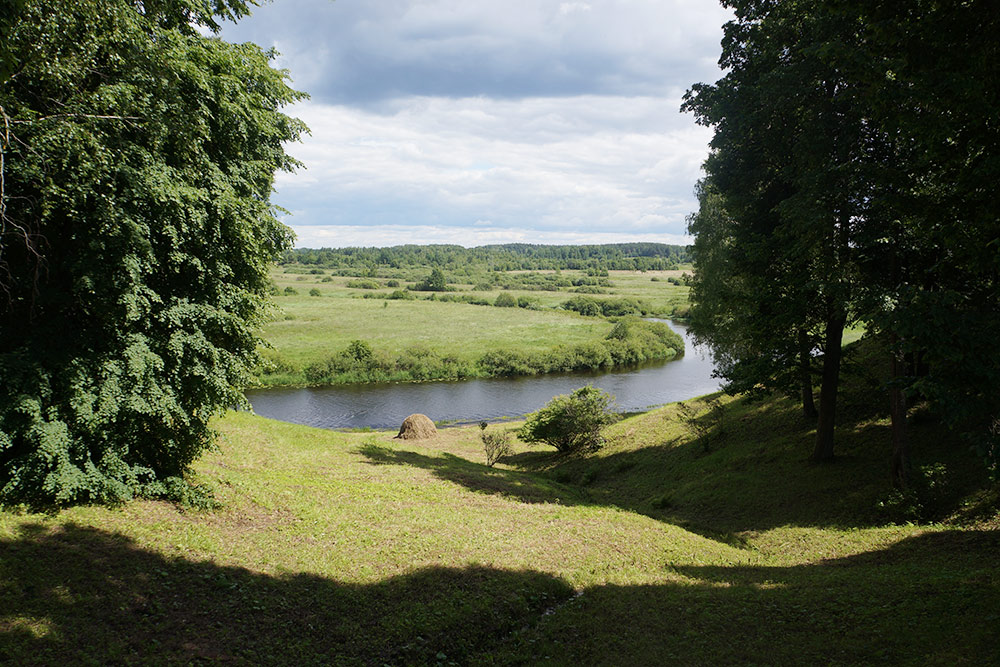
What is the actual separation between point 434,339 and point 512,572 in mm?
74793

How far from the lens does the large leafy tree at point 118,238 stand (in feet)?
28.1

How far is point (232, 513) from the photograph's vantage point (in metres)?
12.2

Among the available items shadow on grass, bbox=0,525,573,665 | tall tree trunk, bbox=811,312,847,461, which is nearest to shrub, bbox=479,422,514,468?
tall tree trunk, bbox=811,312,847,461

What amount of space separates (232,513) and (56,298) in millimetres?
5770

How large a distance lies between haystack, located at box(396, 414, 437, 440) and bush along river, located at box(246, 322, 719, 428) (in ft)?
47.3

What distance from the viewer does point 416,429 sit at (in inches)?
1266

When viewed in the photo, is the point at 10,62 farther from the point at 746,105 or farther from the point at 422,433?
the point at 422,433

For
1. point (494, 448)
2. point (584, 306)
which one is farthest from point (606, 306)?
point (494, 448)

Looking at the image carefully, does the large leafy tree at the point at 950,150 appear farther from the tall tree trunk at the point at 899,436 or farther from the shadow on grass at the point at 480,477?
the shadow on grass at the point at 480,477

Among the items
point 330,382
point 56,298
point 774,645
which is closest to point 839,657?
point 774,645

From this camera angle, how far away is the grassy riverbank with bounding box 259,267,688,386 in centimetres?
6825

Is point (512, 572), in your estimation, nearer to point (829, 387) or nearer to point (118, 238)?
point (118, 238)

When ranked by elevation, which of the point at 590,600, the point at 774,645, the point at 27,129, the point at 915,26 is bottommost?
the point at 590,600

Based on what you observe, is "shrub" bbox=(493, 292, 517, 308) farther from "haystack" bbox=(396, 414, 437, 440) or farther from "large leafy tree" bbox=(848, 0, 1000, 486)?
"large leafy tree" bbox=(848, 0, 1000, 486)
